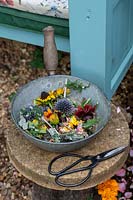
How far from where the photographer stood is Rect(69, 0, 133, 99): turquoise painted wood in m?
2.07

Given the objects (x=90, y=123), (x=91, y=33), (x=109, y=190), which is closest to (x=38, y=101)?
(x=90, y=123)

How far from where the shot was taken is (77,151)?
2139 millimetres

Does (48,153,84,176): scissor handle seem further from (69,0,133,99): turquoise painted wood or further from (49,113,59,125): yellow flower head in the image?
(69,0,133,99): turquoise painted wood

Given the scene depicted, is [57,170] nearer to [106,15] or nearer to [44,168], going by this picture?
[44,168]

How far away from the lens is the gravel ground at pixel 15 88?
258 centimetres

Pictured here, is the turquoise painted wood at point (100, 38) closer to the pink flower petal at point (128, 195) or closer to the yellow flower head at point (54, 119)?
the yellow flower head at point (54, 119)

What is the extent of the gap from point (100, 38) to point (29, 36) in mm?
475

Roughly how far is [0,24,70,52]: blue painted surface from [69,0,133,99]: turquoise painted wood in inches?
6.5

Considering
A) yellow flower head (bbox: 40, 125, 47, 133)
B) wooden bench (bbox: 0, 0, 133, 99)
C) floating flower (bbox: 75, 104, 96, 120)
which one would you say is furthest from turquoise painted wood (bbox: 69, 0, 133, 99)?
yellow flower head (bbox: 40, 125, 47, 133)

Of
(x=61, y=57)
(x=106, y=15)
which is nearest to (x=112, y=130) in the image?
(x=106, y=15)

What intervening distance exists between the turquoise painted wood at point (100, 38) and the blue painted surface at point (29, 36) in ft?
0.54

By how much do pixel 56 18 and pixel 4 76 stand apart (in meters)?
0.79

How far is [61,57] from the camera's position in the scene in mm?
3047

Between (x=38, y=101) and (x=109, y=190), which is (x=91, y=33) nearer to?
(x=38, y=101)
